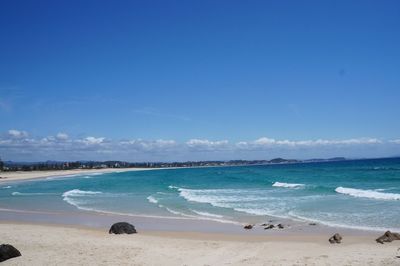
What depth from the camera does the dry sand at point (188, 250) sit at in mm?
12742

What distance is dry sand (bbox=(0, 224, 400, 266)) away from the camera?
12.7m

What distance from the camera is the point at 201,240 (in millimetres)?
16797

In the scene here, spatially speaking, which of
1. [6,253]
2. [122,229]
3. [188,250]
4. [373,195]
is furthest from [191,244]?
[373,195]

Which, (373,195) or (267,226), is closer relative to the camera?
(267,226)

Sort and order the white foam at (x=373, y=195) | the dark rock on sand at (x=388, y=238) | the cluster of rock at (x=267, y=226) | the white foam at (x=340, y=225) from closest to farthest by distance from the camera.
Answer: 1. the dark rock on sand at (x=388, y=238)
2. the white foam at (x=340, y=225)
3. the cluster of rock at (x=267, y=226)
4. the white foam at (x=373, y=195)

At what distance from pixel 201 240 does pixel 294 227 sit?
4701 mm

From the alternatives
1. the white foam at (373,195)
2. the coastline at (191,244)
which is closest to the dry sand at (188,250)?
the coastline at (191,244)

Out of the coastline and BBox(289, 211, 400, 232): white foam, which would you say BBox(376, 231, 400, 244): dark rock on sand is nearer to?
the coastline

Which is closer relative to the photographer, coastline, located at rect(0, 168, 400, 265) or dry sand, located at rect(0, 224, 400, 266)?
dry sand, located at rect(0, 224, 400, 266)

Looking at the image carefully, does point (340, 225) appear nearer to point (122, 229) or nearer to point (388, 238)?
point (388, 238)

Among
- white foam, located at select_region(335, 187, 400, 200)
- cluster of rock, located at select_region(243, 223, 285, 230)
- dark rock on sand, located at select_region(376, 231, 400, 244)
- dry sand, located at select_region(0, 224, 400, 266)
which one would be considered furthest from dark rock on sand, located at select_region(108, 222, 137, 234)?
white foam, located at select_region(335, 187, 400, 200)

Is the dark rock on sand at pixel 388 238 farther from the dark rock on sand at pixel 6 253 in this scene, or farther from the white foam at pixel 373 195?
the white foam at pixel 373 195

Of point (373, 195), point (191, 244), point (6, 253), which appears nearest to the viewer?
point (6, 253)

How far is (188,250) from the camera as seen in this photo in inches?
578
